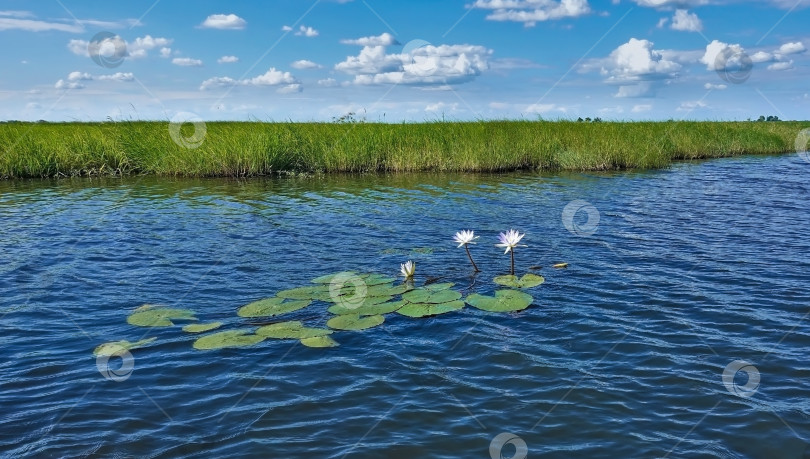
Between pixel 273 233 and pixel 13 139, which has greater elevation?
pixel 13 139

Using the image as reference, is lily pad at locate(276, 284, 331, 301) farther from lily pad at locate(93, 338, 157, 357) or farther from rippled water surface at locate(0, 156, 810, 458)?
lily pad at locate(93, 338, 157, 357)

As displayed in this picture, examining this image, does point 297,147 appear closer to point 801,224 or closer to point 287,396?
point 801,224

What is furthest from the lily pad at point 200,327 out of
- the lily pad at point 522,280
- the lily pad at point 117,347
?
the lily pad at point 522,280

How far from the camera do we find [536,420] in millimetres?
4988

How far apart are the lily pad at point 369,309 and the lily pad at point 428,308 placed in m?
0.12

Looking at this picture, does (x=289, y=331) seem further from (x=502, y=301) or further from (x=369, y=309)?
(x=502, y=301)

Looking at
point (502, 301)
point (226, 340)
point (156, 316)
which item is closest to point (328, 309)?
point (226, 340)

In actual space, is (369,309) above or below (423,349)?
above

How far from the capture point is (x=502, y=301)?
773 cm

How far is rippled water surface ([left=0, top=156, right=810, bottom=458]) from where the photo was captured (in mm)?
4801

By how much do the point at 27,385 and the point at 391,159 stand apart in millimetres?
19863

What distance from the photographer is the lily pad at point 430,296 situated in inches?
308

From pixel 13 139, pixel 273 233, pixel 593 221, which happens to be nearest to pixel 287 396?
pixel 273 233

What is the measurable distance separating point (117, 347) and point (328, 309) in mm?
2458
